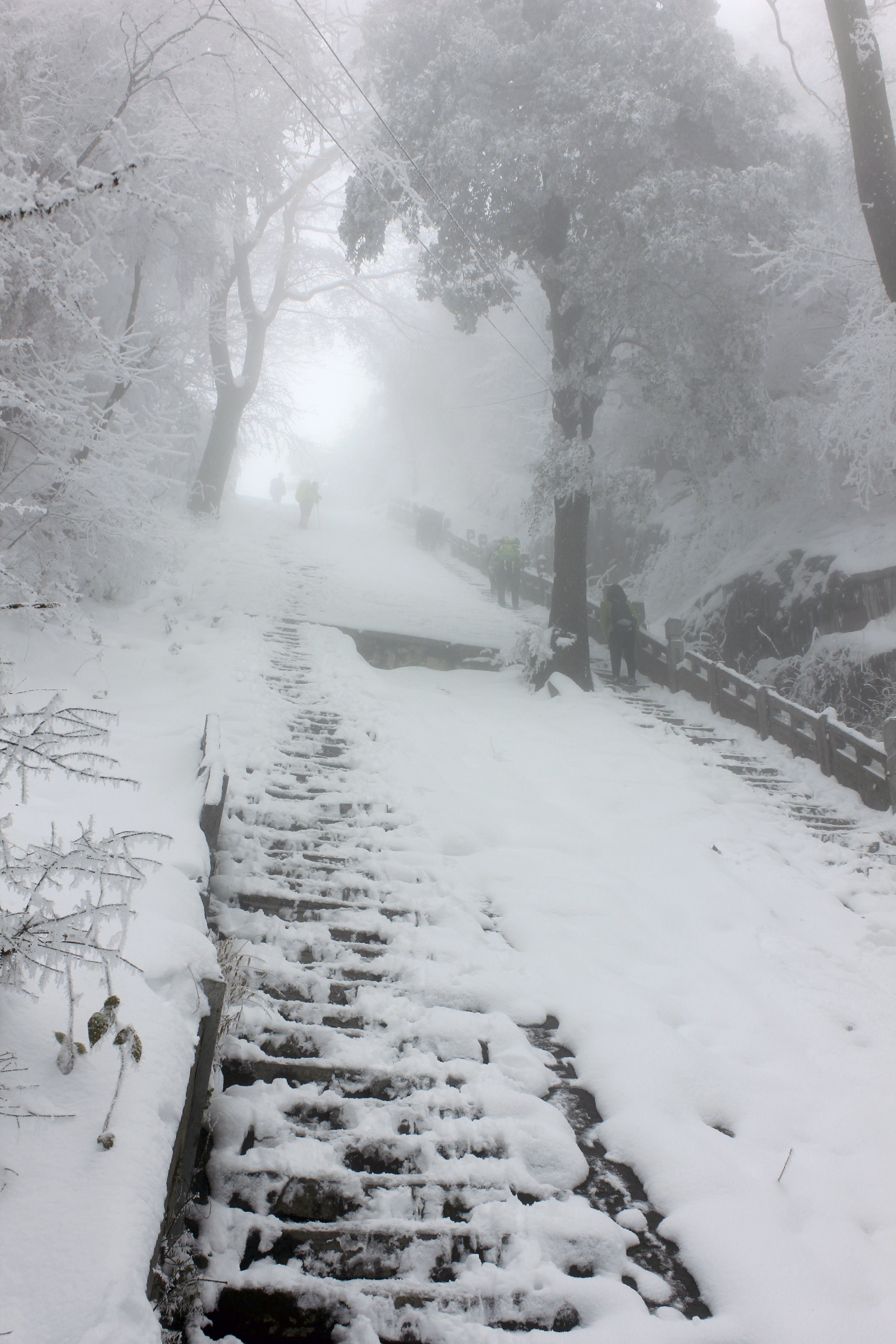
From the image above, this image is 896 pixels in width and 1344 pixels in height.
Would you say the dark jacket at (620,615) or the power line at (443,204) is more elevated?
the power line at (443,204)

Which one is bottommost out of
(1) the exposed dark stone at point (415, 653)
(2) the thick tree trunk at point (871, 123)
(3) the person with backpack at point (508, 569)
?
(1) the exposed dark stone at point (415, 653)

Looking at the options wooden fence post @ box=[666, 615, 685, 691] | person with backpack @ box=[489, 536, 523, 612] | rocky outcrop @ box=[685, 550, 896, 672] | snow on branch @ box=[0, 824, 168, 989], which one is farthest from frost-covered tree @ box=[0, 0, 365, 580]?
rocky outcrop @ box=[685, 550, 896, 672]

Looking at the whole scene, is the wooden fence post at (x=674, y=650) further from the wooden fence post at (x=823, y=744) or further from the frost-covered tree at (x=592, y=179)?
the wooden fence post at (x=823, y=744)

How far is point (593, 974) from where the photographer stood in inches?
181

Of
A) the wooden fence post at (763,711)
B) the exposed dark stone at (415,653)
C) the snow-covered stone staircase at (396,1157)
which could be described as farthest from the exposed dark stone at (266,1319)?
the exposed dark stone at (415,653)

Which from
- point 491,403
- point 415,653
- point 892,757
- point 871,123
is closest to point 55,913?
point 892,757

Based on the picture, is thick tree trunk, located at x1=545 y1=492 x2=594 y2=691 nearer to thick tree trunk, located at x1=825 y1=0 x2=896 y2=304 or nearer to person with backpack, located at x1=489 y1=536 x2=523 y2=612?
person with backpack, located at x1=489 y1=536 x2=523 y2=612

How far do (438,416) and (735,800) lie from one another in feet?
118

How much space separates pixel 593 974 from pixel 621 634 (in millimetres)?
8838

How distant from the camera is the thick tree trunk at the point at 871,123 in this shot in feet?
20.3

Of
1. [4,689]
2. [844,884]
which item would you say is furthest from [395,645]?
[4,689]

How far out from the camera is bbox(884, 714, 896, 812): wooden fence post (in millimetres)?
7488

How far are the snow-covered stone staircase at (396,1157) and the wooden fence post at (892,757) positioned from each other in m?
5.08

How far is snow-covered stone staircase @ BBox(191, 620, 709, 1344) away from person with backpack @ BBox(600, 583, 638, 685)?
8.65 metres
